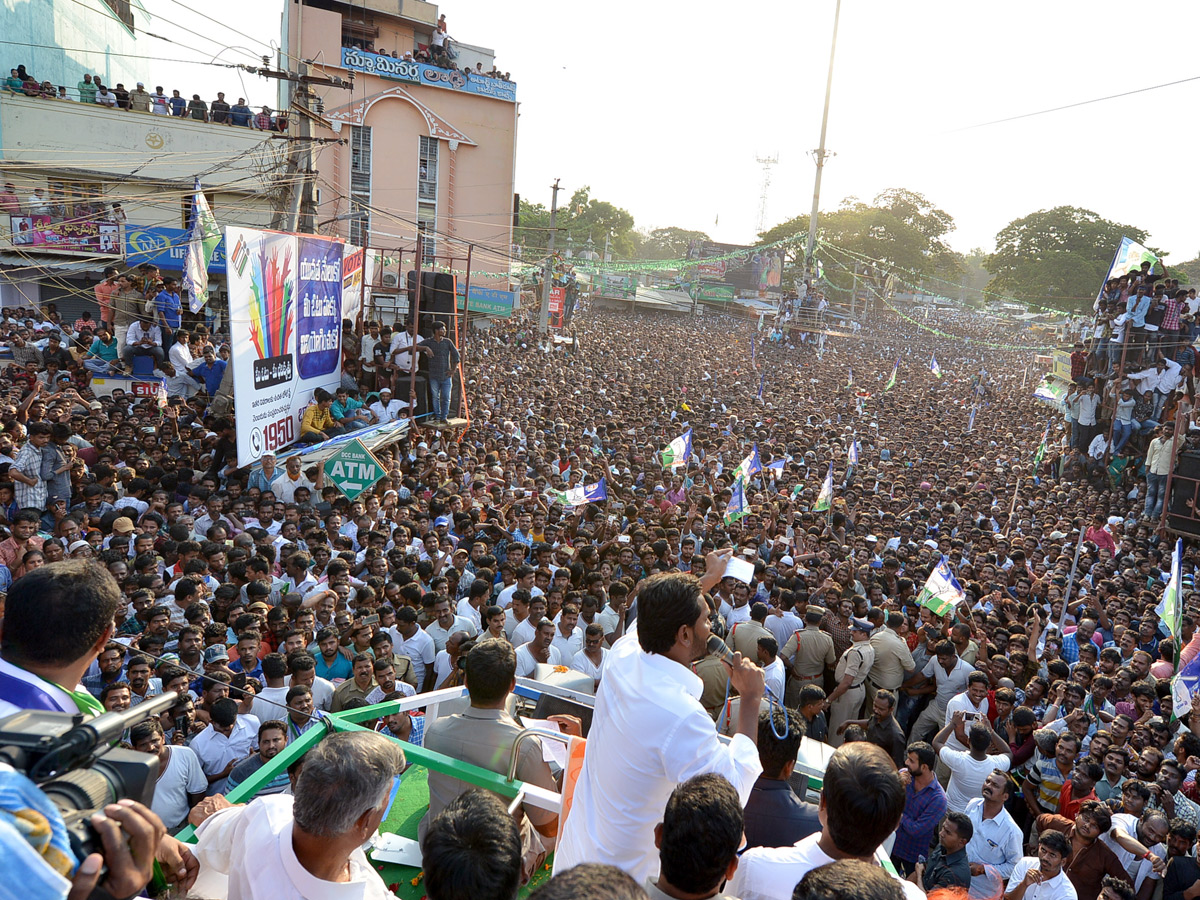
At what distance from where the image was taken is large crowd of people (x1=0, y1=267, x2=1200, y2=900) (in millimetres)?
2111

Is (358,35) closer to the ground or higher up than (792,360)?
higher up

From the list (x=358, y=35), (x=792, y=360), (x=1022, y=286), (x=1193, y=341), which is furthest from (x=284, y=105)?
(x=1022, y=286)

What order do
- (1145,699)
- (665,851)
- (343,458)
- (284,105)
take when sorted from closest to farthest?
(665,851) < (1145,699) < (343,458) < (284,105)

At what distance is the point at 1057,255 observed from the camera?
52.8m

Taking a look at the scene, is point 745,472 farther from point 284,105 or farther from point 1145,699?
point 284,105

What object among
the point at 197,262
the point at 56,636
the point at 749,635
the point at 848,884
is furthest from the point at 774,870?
the point at 197,262

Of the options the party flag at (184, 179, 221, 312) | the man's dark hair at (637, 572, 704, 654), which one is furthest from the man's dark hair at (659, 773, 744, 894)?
the party flag at (184, 179, 221, 312)

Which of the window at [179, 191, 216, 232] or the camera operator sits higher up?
the window at [179, 191, 216, 232]

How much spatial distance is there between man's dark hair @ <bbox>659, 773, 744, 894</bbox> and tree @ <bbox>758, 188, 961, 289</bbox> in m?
60.7

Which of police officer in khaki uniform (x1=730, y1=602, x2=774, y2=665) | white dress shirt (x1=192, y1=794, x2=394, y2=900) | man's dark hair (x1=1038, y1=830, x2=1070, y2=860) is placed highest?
white dress shirt (x1=192, y1=794, x2=394, y2=900)

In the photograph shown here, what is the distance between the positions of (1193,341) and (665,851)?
1877 centimetres

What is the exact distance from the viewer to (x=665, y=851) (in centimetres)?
197

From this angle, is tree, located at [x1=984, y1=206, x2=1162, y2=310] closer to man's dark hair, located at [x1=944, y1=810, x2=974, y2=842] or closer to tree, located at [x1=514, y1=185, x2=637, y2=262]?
tree, located at [x1=514, y1=185, x2=637, y2=262]

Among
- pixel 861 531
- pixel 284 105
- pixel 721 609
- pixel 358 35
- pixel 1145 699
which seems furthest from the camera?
pixel 358 35
